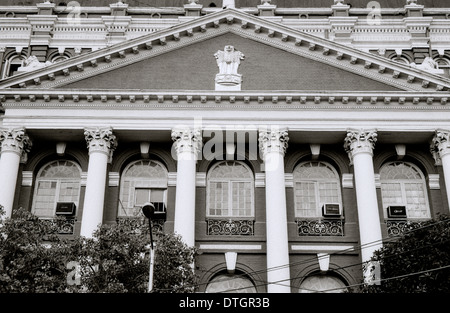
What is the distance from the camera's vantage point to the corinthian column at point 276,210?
25.4 m

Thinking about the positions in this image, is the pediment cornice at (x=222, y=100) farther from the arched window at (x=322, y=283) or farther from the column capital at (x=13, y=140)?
the arched window at (x=322, y=283)

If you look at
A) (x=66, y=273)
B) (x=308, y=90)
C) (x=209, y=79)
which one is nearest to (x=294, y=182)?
(x=308, y=90)

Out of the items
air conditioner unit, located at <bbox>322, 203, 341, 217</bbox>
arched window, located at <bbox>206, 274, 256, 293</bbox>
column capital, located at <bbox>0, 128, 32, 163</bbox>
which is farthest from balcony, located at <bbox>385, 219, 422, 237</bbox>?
column capital, located at <bbox>0, 128, 32, 163</bbox>

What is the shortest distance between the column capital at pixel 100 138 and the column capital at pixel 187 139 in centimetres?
266

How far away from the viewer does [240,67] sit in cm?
2941

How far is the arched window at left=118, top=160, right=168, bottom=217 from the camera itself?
93.1ft

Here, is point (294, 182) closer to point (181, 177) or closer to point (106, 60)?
point (181, 177)

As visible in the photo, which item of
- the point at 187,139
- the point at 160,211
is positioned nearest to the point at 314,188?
the point at 187,139

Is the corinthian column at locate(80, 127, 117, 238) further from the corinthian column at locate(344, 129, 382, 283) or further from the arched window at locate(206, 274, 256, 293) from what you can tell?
the corinthian column at locate(344, 129, 382, 283)

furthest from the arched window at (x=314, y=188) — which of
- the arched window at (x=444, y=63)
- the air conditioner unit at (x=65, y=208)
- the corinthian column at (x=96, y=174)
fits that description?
the arched window at (x=444, y=63)

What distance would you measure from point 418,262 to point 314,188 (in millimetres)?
8666

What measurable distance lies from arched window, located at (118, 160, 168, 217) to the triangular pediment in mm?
3487

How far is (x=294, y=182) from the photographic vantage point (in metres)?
29.0

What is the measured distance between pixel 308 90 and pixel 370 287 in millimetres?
9895
